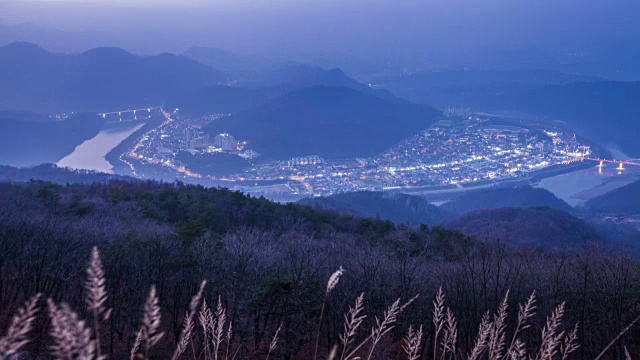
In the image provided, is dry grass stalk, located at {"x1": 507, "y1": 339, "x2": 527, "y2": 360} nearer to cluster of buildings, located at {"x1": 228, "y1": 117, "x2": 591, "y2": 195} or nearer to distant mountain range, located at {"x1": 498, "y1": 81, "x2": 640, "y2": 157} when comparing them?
cluster of buildings, located at {"x1": 228, "y1": 117, "x2": 591, "y2": 195}

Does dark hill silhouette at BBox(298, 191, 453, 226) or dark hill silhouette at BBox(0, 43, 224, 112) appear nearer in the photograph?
dark hill silhouette at BBox(298, 191, 453, 226)

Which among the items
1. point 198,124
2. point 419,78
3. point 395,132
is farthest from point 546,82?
point 198,124

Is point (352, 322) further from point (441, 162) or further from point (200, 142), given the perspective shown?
point (200, 142)

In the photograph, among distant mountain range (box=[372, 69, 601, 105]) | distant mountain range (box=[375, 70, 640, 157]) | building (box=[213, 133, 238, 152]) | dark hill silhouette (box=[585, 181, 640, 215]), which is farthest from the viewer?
distant mountain range (box=[372, 69, 601, 105])

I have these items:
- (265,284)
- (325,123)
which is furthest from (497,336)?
(325,123)

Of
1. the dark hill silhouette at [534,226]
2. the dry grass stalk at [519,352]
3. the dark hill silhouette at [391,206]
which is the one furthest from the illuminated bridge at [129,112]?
the dry grass stalk at [519,352]

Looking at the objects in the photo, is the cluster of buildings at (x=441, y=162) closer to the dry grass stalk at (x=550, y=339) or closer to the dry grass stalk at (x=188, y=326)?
the dry grass stalk at (x=550, y=339)

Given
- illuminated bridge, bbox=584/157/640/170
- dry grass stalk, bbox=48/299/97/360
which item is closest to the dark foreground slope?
dry grass stalk, bbox=48/299/97/360

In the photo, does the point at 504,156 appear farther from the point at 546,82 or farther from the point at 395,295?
the point at 546,82
